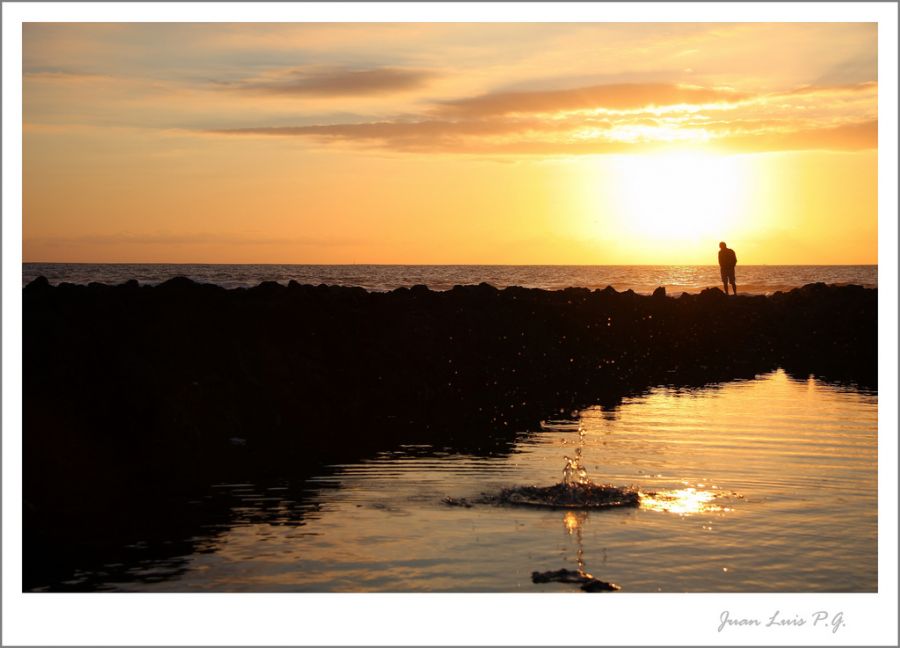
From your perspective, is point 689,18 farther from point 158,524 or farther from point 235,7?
point 158,524

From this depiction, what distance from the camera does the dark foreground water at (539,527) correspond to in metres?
10.4

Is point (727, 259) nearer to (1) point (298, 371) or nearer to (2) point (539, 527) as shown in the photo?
(1) point (298, 371)

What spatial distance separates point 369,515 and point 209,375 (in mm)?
7885

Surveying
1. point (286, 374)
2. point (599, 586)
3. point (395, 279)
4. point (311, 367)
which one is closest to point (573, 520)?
point (599, 586)

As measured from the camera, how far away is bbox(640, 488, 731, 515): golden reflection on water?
12984 millimetres

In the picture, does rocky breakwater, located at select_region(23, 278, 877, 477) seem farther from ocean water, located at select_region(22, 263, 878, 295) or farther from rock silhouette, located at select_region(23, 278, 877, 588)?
ocean water, located at select_region(22, 263, 878, 295)

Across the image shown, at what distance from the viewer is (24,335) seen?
61.5ft

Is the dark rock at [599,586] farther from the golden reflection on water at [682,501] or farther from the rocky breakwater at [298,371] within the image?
the rocky breakwater at [298,371]

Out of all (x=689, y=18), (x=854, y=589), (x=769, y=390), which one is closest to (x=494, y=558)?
(x=854, y=589)

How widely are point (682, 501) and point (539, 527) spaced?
2.18 m

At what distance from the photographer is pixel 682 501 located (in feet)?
44.1

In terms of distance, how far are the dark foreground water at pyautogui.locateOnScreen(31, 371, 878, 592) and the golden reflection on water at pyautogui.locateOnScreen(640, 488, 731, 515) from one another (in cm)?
2

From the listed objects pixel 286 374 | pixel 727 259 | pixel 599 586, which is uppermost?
pixel 727 259

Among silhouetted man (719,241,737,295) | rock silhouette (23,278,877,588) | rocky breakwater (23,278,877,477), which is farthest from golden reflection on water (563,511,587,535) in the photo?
silhouetted man (719,241,737,295)
